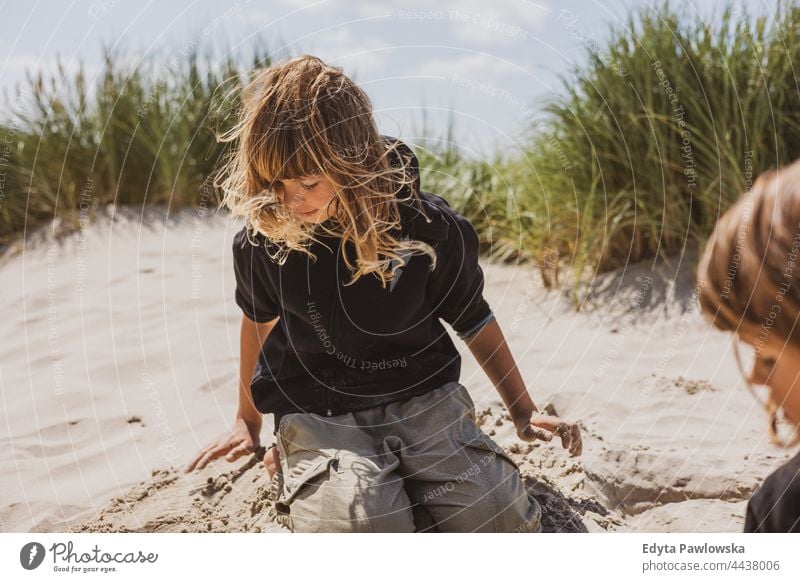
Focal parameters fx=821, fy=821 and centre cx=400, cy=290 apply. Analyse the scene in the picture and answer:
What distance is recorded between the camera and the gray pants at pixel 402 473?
1832 millimetres

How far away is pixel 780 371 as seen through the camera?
4.31 ft

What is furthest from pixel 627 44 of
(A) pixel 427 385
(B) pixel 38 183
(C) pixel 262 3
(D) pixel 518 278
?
(B) pixel 38 183

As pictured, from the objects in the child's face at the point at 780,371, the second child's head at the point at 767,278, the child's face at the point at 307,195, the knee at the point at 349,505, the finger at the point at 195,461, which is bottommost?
the knee at the point at 349,505

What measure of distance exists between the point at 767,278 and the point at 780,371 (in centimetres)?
16

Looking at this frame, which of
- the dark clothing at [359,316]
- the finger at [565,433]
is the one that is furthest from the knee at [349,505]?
the finger at [565,433]

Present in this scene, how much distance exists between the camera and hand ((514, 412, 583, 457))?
189 centimetres

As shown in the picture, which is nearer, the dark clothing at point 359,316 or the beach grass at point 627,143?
the dark clothing at point 359,316

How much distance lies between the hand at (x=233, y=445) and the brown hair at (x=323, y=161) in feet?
1.62

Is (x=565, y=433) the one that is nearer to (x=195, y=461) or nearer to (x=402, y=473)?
(x=402, y=473)

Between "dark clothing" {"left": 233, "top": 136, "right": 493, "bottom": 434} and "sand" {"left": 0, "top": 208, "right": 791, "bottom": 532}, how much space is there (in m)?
0.36

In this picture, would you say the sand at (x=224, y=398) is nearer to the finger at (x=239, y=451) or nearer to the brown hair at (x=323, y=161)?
the finger at (x=239, y=451)
